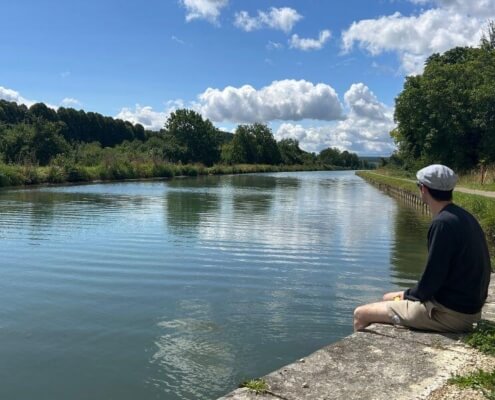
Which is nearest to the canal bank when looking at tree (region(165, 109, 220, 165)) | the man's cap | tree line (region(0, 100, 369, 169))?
the man's cap

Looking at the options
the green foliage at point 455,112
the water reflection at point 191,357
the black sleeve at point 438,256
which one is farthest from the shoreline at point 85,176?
the black sleeve at point 438,256

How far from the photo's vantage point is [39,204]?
21625 mm

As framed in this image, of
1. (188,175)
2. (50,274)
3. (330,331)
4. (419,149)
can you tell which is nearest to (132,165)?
(188,175)

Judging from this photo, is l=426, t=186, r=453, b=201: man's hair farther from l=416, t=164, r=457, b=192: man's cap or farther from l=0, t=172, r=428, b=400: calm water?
l=0, t=172, r=428, b=400: calm water

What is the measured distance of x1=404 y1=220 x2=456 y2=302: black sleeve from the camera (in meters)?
4.00

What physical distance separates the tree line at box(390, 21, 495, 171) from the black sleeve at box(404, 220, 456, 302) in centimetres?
3162

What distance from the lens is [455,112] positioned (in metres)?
34.2

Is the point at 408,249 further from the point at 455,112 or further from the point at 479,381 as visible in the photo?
the point at 455,112

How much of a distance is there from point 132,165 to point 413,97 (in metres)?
26.8

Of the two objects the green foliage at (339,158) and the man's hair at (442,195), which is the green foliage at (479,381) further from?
the green foliage at (339,158)

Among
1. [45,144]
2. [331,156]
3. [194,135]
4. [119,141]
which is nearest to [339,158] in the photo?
[331,156]

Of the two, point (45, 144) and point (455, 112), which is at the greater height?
point (455, 112)

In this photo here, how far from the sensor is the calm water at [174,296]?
5109mm

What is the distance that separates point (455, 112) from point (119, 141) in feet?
299
